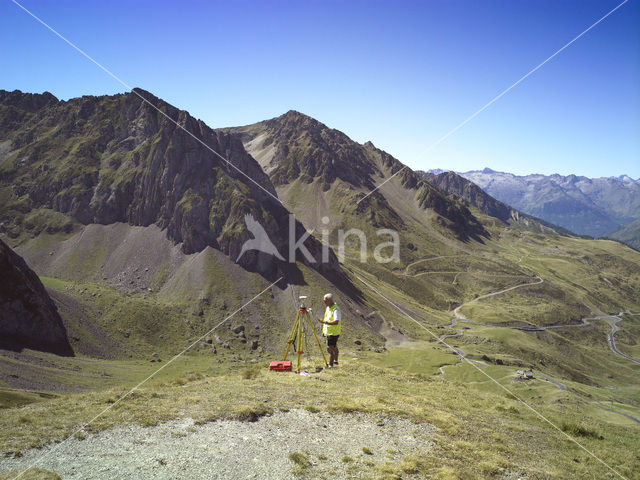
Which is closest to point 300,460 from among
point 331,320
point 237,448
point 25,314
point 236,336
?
point 237,448

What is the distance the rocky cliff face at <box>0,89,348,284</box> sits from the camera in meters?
104

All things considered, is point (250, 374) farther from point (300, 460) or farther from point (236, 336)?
point (236, 336)

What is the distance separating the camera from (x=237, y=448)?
13.2 meters

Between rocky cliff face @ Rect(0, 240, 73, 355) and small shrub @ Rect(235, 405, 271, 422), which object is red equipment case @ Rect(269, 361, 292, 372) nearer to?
small shrub @ Rect(235, 405, 271, 422)

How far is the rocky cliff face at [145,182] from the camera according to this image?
342 feet

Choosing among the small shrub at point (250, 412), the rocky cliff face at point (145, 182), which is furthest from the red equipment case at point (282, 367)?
the rocky cliff face at point (145, 182)

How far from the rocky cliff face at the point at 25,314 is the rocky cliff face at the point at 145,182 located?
4212 centimetres

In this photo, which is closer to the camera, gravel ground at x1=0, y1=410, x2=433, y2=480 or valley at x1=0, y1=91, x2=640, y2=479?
gravel ground at x1=0, y1=410, x2=433, y2=480

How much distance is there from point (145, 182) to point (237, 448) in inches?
4629

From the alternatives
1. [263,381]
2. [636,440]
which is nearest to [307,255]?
[263,381]

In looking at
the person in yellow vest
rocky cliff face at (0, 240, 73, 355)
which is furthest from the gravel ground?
rocky cliff face at (0, 240, 73, 355)

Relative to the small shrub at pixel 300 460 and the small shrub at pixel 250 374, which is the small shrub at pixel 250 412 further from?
the small shrub at pixel 250 374

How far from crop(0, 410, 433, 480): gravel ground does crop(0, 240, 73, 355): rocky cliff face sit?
52.1 m

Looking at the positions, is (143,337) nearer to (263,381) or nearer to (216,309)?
(216,309)
